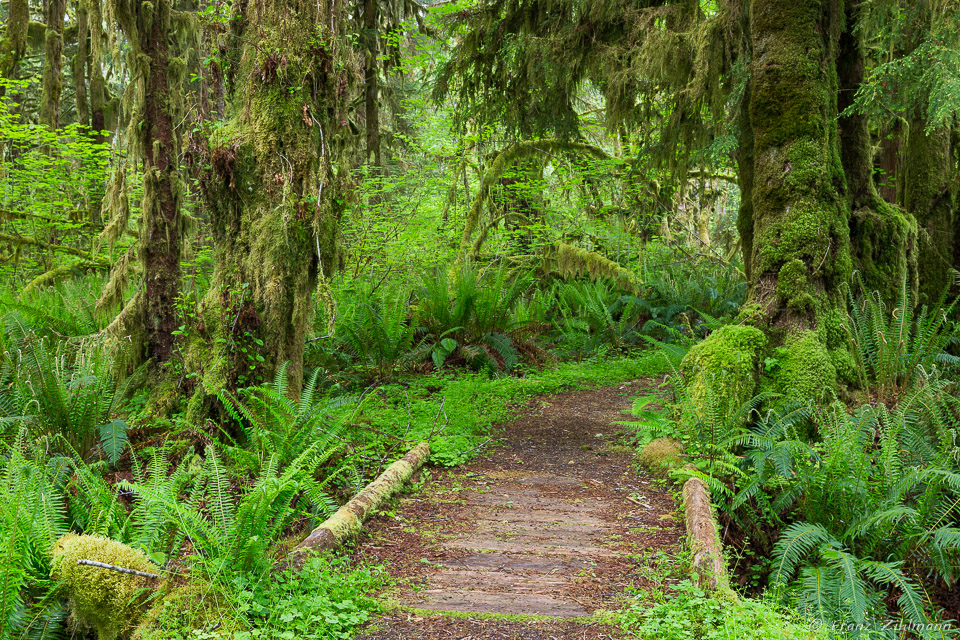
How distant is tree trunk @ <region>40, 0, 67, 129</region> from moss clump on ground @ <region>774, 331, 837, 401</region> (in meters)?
13.1

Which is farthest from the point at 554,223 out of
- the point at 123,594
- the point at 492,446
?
the point at 123,594

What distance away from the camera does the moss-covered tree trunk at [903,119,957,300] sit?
7.17 m

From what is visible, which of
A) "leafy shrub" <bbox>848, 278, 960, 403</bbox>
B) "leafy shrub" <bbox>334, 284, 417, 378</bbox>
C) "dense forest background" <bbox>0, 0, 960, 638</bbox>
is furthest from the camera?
"leafy shrub" <bbox>334, 284, 417, 378</bbox>

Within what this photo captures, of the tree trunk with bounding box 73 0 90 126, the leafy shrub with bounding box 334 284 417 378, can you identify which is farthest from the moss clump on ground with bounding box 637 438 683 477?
the tree trunk with bounding box 73 0 90 126

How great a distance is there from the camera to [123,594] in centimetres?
254

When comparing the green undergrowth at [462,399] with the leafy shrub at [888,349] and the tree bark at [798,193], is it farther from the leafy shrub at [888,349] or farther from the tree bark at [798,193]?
the leafy shrub at [888,349]

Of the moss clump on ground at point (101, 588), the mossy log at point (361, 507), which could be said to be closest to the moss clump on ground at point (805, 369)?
the mossy log at point (361, 507)

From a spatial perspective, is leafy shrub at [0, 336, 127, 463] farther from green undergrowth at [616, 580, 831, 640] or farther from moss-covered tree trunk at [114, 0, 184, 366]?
green undergrowth at [616, 580, 831, 640]

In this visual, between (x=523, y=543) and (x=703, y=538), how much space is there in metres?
0.94

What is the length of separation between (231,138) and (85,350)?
8.80 feet

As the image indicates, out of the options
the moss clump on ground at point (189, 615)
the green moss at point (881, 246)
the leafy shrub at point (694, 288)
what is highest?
the green moss at point (881, 246)

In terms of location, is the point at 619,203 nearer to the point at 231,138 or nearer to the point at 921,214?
the point at 921,214

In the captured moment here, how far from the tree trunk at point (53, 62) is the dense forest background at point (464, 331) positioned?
5.37 m

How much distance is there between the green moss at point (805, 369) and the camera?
4.15 m
